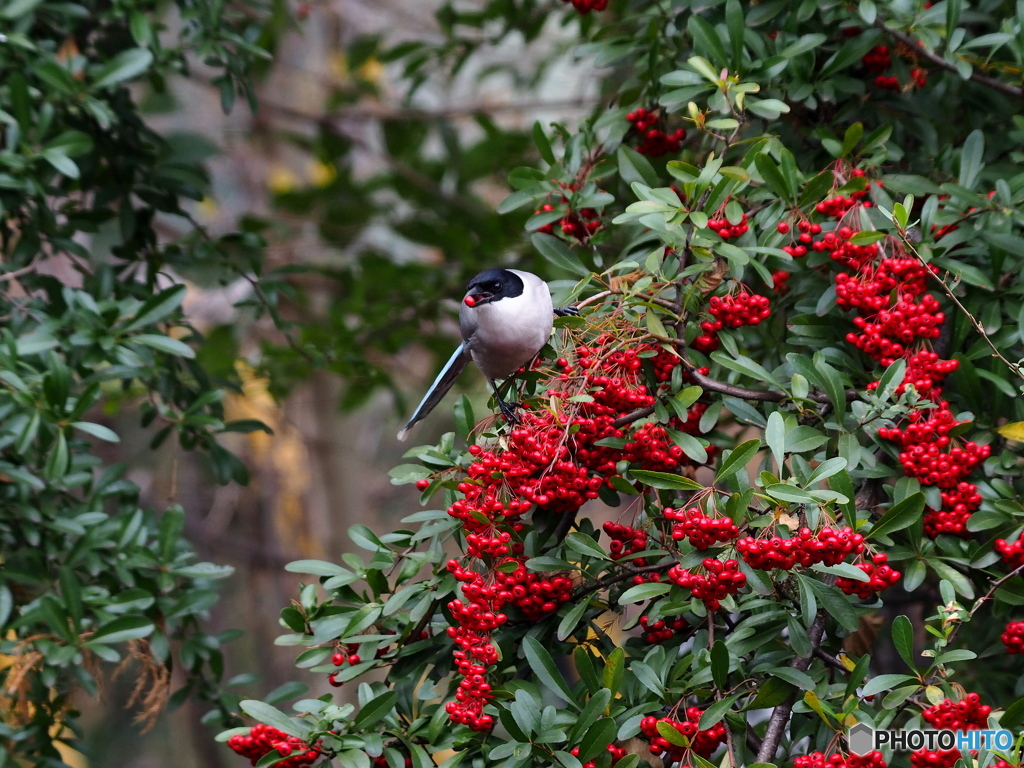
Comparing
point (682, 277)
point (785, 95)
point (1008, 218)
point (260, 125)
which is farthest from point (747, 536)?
point (260, 125)

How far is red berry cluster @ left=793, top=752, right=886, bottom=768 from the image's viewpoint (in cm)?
157

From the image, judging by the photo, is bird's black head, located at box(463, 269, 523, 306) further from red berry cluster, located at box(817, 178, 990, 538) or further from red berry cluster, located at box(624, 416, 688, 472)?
red berry cluster, located at box(817, 178, 990, 538)

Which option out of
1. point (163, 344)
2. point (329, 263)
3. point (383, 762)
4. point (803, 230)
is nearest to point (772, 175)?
point (803, 230)

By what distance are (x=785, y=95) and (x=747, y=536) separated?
116 cm

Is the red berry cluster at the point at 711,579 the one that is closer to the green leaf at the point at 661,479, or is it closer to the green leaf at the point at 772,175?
the green leaf at the point at 661,479

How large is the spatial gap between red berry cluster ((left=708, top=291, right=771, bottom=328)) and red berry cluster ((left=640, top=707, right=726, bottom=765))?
77cm

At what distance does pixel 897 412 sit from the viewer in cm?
173

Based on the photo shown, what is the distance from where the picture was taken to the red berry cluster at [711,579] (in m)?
1.57

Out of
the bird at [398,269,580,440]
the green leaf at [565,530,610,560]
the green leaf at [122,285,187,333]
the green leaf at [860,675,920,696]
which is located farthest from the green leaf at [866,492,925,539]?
the green leaf at [122,285,187,333]

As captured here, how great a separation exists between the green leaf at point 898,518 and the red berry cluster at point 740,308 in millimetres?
461

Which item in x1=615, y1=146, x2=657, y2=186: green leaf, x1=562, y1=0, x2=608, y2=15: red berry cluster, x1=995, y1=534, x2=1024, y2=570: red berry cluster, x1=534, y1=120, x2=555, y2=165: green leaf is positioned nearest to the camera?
x1=995, y1=534, x2=1024, y2=570: red berry cluster

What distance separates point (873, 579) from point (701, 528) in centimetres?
35

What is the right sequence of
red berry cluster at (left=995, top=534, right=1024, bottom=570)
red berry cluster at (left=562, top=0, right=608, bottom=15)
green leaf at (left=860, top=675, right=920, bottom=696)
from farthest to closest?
1. red berry cluster at (left=562, top=0, right=608, bottom=15)
2. red berry cluster at (left=995, top=534, right=1024, bottom=570)
3. green leaf at (left=860, top=675, right=920, bottom=696)

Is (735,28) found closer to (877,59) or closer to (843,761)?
→ (877,59)
